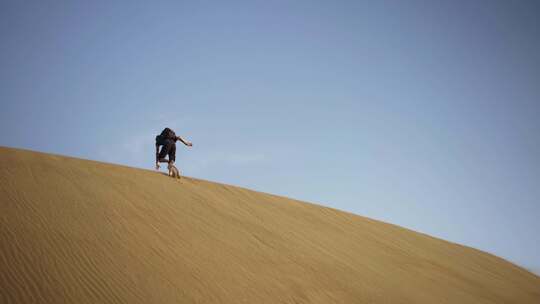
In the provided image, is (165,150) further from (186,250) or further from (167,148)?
(186,250)

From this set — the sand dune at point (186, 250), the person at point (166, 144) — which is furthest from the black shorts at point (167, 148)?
the sand dune at point (186, 250)

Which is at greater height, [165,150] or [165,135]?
[165,135]

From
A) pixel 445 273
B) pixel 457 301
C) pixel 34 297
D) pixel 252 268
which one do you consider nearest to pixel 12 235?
pixel 34 297

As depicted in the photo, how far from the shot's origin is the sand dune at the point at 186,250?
476 cm

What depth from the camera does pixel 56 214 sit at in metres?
6.16

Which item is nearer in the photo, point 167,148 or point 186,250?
point 186,250

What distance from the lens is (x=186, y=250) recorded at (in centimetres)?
616

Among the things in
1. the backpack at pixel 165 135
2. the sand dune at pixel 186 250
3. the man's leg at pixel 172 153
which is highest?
the backpack at pixel 165 135

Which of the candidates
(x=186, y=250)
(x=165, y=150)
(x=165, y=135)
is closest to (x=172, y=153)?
(x=165, y=150)

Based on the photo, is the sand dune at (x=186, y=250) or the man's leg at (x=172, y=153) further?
the man's leg at (x=172, y=153)

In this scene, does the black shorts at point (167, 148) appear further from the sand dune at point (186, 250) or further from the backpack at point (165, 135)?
the sand dune at point (186, 250)

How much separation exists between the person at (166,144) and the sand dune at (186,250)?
0.53 metres

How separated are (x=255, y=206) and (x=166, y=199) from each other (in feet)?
8.31

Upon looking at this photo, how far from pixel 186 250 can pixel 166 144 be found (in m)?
4.36
